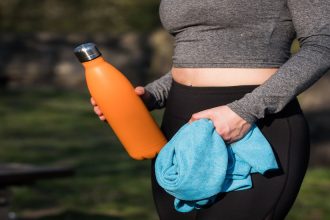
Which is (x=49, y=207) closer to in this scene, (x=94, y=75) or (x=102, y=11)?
(x=94, y=75)

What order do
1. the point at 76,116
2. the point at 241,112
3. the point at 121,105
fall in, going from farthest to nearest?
the point at 76,116 → the point at 121,105 → the point at 241,112

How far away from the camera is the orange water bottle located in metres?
2.62

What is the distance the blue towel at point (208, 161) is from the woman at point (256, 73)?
0.03 m

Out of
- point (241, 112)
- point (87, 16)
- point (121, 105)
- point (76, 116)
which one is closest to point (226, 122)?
point (241, 112)

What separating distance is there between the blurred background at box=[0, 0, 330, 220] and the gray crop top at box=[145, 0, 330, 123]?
2.87m

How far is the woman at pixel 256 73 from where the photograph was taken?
A: 7.95 ft

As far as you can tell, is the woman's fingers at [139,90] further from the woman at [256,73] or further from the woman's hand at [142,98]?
the woman at [256,73]

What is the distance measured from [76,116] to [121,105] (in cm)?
850

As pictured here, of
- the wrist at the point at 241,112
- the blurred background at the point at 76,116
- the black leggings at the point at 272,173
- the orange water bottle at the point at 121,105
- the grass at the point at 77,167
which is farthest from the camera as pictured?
the blurred background at the point at 76,116

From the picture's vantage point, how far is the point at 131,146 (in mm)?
2668

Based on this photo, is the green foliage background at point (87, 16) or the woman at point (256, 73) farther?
the green foliage background at point (87, 16)

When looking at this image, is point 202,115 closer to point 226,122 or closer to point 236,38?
point 226,122

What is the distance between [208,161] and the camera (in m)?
2.44

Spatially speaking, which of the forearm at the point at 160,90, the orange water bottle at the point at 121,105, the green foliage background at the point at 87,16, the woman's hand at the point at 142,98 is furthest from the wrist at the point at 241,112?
the green foliage background at the point at 87,16
